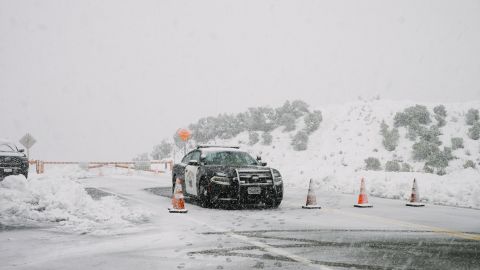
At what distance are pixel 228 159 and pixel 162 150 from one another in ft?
182

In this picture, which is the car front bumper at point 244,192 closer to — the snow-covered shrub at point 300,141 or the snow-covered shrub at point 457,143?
the snow-covered shrub at point 457,143

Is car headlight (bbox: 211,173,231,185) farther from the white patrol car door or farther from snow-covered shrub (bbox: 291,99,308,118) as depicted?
snow-covered shrub (bbox: 291,99,308,118)

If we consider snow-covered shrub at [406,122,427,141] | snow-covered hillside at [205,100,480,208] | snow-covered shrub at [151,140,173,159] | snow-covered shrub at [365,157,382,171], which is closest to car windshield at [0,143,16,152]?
snow-covered hillside at [205,100,480,208]

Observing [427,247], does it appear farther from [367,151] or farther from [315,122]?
[315,122]

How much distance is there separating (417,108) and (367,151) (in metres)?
8.37

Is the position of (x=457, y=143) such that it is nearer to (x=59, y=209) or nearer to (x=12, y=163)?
(x=12, y=163)

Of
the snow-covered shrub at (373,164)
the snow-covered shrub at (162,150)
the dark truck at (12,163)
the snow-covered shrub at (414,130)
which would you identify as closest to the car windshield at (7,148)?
the dark truck at (12,163)

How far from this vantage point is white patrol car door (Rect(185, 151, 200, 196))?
50.4 ft

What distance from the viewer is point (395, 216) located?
12.8 metres

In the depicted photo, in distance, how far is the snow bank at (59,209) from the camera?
1115 centimetres

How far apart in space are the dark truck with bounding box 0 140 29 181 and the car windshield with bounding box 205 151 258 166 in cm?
1156

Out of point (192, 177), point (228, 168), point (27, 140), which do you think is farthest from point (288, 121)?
point (228, 168)

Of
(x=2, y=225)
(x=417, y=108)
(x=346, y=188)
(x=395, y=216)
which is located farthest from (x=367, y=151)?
(x=2, y=225)

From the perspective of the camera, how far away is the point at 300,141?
57656mm
